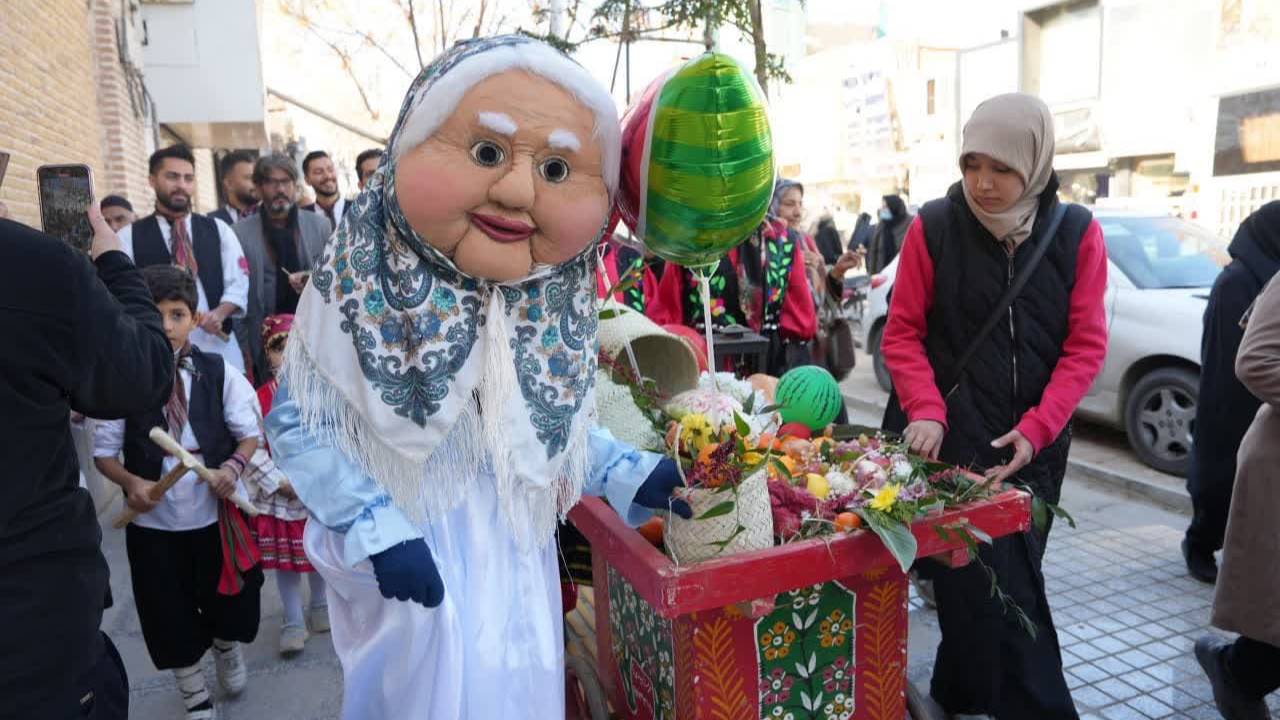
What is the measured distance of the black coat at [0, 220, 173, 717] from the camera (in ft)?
4.86

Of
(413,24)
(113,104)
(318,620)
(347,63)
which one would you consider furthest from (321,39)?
(318,620)

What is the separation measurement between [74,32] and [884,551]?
8.04 meters

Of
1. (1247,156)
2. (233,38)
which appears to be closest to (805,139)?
(1247,156)

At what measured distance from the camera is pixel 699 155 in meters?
1.72

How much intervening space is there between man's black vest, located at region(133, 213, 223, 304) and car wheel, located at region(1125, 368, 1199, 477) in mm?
5726

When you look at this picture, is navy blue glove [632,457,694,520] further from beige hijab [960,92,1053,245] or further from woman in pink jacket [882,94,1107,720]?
beige hijab [960,92,1053,245]

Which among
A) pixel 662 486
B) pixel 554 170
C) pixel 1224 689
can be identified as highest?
pixel 554 170

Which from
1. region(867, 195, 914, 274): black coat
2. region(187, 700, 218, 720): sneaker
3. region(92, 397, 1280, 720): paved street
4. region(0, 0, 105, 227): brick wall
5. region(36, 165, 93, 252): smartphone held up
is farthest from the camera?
region(867, 195, 914, 274): black coat

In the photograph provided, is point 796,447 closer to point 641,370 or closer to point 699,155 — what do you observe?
point 641,370

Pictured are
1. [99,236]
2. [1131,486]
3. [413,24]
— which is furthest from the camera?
[413,24]

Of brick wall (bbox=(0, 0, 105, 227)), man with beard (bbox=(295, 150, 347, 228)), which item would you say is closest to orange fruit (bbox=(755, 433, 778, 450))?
man with beard (bbox=(295, 150, 347, 228))

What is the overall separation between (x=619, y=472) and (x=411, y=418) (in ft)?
1.63

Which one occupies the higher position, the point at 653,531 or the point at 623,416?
the point at 623,416

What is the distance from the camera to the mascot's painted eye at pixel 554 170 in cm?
171
